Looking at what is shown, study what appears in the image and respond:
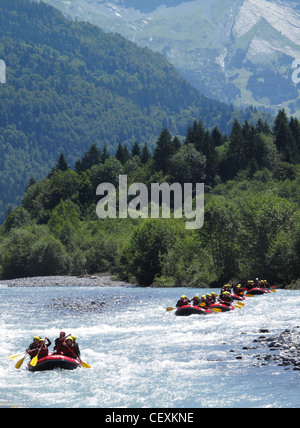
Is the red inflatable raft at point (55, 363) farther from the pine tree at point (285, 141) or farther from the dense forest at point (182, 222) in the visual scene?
the pine tree at point (285, 141)

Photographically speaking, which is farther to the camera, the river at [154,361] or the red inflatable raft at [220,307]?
the red inflatable raft at [220,307]

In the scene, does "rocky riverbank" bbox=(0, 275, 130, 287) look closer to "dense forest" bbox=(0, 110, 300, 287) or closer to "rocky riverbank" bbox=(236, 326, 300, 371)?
"dense forest" bbox=(0, 110, 300, 287)

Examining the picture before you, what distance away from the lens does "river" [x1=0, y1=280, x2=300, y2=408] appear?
26.8 metres

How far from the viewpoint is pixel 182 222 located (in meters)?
103

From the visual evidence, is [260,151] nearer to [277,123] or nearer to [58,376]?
[277,123]

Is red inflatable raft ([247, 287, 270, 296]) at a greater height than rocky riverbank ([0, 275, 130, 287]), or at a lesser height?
greater

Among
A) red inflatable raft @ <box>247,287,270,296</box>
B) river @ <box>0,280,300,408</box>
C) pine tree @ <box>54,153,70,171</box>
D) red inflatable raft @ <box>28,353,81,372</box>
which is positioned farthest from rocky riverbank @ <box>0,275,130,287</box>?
pine tree @ <box>54,153,70,171</box>

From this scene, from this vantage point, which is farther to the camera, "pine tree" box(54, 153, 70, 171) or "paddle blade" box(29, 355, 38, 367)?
"pine tree" box(54, 153, 70, 171)

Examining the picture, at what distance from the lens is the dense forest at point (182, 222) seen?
3162 inches

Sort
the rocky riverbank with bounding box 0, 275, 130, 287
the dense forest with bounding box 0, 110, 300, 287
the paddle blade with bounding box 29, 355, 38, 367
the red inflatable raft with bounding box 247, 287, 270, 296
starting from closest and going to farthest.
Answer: the paddle blade with bounding box 29, 355, 38, 367
the red inflatable raft with bounding box 247, 287, 270, 296
the dense forest with bounding box 0, 110, 300, 287
the rocky riverbank with bounding box 0, 275, 130, 287

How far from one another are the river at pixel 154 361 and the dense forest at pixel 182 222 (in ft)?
68.9

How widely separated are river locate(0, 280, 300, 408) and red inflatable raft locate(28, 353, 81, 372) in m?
0.39

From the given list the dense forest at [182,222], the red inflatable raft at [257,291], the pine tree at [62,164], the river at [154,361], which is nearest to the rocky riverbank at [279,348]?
the river at [154,361]

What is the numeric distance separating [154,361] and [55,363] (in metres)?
5.22
